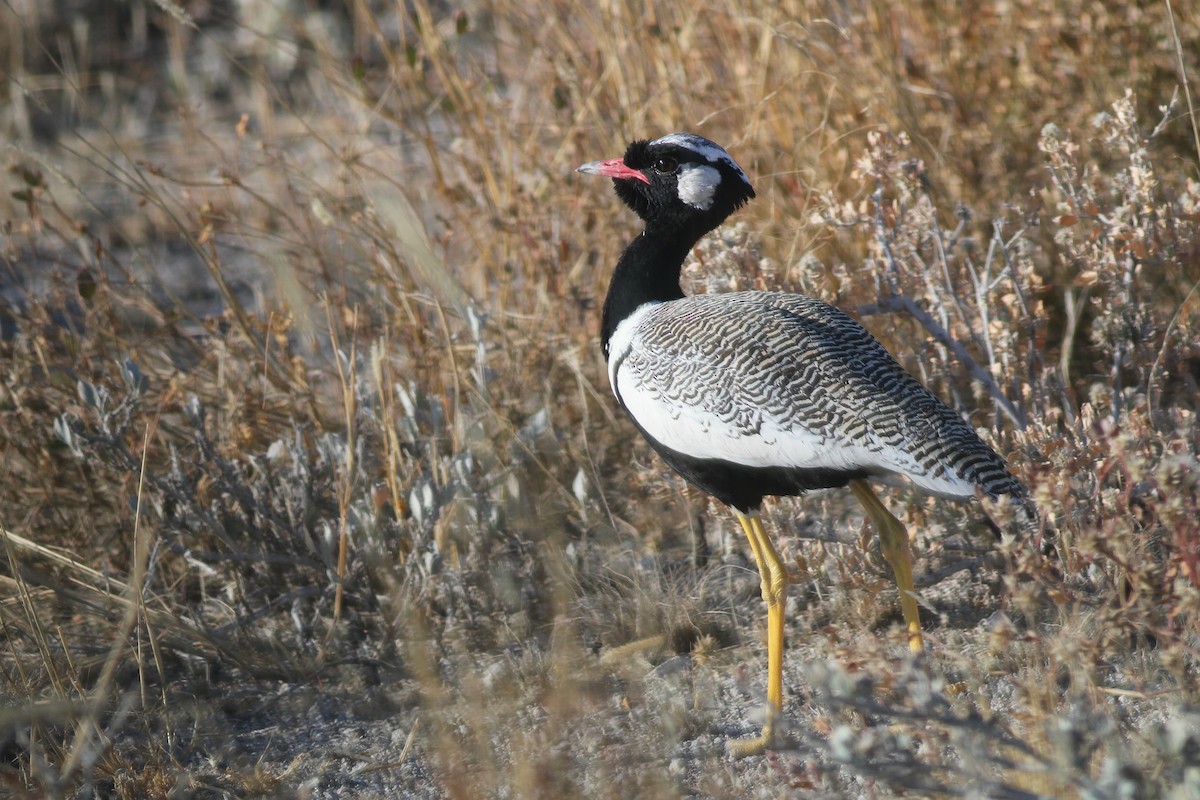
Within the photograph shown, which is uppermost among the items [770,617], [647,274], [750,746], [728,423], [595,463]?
[647,274]

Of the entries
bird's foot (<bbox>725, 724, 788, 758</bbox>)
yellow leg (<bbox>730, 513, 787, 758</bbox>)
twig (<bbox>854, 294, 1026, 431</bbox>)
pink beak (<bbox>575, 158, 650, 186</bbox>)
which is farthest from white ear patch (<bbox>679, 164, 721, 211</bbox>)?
bird's foot (<bbox>725, 724, 788, 758</bbox>)

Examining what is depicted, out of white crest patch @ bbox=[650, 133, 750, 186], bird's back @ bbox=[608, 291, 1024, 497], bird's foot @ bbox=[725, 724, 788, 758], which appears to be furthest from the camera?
white crest patch @ bbox=[650, 133, 750, 186]

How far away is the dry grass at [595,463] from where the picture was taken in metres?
2.46

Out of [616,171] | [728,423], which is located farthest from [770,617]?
[616,171]

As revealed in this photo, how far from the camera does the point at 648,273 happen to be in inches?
119

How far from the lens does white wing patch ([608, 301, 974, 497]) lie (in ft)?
8.01

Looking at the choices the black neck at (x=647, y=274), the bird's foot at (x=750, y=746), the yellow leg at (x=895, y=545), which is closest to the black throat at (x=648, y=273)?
the black neck at (x=647, y=274)

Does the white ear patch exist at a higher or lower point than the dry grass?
higher

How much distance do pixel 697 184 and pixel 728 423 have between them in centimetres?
75

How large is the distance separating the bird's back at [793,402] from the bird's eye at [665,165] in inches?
16.4

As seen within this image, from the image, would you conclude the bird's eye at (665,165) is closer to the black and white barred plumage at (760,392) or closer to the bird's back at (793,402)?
the black and white barred plumage at (760,392)

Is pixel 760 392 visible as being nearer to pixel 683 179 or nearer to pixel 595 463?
pixel 683 179

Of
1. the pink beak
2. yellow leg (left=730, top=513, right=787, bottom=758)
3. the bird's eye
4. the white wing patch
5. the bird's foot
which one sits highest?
the bird's eye

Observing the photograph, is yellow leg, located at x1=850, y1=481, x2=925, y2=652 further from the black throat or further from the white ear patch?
the white ear patch
